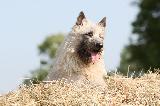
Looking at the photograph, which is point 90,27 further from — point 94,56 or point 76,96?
point 76,96

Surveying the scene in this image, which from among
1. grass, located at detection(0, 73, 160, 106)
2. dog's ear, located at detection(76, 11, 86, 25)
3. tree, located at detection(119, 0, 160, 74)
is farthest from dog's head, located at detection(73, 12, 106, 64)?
tree, located at detection(119, 0, 160, 74)

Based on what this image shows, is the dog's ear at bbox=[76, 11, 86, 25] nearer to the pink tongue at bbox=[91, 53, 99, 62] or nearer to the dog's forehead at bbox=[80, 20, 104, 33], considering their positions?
the dog's forehead at bbox=[80, 20, 104, 33]

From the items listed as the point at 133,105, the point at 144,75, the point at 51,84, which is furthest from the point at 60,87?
the point at 144,75

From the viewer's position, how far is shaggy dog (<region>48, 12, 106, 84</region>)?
1527cm

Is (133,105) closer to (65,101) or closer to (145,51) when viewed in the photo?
(65,101)

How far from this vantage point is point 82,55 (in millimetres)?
15680

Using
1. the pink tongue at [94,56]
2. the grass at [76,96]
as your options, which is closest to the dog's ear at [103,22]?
the pink tongue at [94,56]

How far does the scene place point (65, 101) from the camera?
11930mm

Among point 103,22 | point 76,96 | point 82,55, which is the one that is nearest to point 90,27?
point 103,22

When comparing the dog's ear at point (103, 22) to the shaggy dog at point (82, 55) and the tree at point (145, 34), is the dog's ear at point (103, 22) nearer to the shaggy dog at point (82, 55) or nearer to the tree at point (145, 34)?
the shaggy dog at point (82, 55)

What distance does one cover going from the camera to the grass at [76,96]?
11984 mm

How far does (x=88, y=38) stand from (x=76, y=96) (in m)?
3.74

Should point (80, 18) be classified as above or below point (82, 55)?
above

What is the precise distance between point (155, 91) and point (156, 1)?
3934cm
